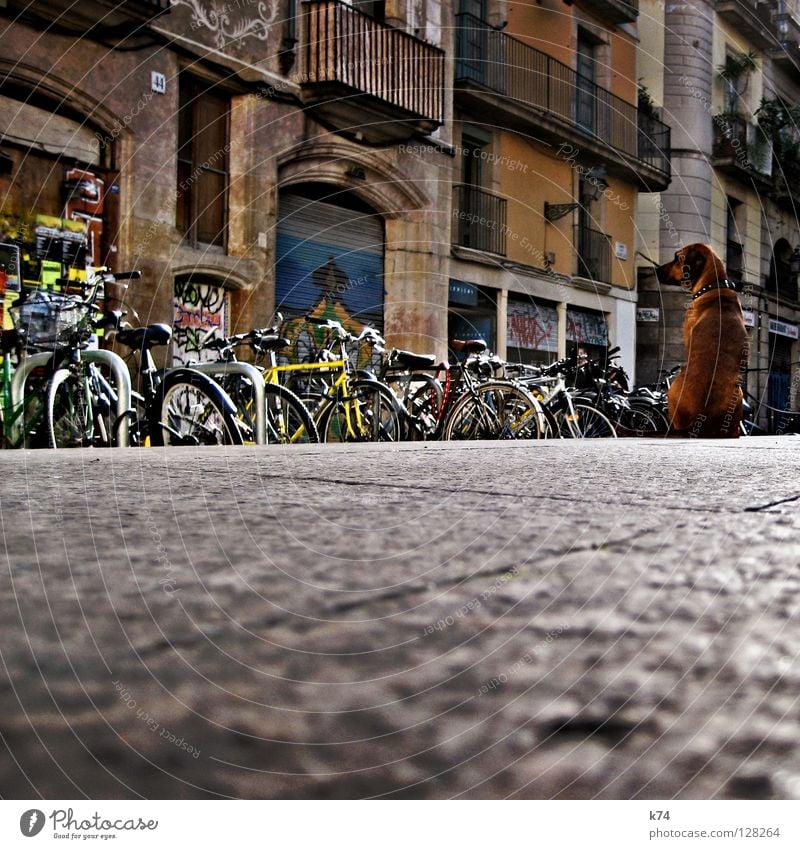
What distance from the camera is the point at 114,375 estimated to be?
494cm

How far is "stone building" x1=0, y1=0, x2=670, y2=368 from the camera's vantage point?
8305 millimetres

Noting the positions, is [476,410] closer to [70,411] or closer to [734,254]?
[70,411]

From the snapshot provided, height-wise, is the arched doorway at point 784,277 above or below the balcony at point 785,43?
below

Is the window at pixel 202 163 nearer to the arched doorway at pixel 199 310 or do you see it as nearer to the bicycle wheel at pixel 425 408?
the arched doorway at pixel 199 310

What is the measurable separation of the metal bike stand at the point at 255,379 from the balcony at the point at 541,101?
26.6ft

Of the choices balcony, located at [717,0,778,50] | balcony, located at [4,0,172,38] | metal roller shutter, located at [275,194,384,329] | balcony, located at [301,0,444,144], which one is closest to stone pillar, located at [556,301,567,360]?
metal roller shutter, located at [275,194,384,329]

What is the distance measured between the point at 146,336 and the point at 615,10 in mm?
13345

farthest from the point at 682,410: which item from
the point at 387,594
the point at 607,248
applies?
the point at 607,248

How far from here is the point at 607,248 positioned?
1802cm

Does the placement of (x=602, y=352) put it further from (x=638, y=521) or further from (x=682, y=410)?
(x=638, y=521)

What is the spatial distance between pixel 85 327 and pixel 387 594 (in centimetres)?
474

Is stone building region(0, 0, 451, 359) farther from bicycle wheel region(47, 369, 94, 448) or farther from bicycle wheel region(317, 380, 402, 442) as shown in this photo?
bicycle wheel region(47, 369, 94, 448)

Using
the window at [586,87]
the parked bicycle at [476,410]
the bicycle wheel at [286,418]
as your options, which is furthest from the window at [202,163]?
the window at [586,87]

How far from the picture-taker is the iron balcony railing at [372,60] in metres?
10.5
